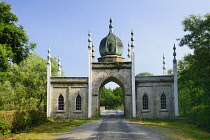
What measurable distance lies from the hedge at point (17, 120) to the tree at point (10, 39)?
497 centimetres

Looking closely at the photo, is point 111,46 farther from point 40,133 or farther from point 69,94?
point 40,133

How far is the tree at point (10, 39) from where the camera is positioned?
72.3ft

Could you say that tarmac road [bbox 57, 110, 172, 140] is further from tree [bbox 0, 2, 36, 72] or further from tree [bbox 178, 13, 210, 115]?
tree [bbox 0, 2, 36, 72]

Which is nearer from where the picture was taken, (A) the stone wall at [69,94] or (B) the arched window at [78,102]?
(A) the stone wall at [69,94]

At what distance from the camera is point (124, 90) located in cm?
3092

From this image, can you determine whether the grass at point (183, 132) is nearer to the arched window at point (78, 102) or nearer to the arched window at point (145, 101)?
the arched window at point (145, 101)

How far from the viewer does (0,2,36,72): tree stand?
22.0 m

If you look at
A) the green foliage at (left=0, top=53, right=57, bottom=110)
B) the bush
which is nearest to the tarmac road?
the bush

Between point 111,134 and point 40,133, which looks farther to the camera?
point 40,133

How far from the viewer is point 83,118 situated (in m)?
30.5

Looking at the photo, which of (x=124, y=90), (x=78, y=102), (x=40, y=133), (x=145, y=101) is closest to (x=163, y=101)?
(x=145, y=101)

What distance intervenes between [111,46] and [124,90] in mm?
7439

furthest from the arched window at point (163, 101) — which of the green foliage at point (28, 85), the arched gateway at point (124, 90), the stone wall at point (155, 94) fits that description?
the green foliage at point (28, 85)

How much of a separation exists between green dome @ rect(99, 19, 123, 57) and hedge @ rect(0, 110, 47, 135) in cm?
1470
